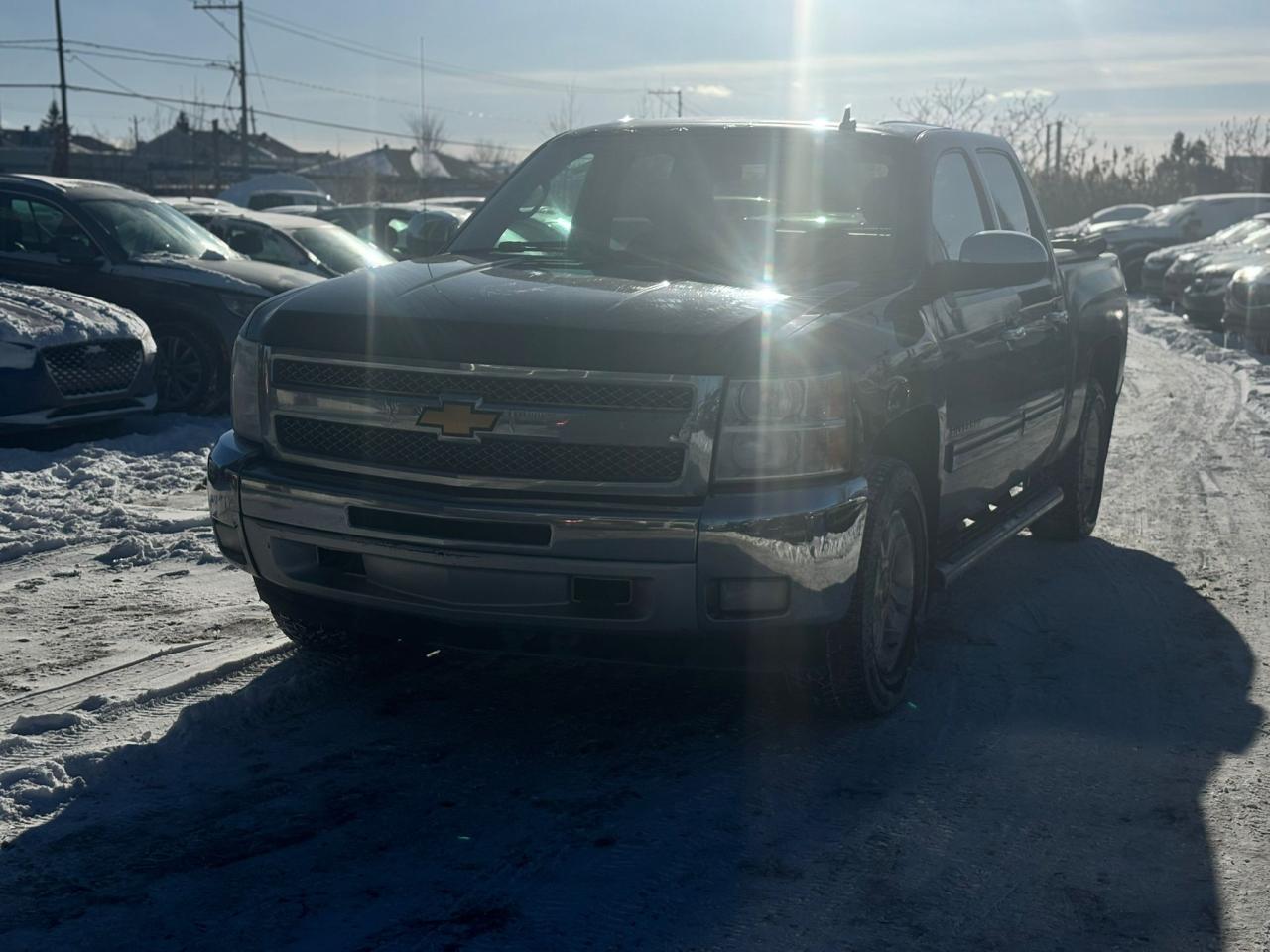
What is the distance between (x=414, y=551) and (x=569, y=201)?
2.25 m

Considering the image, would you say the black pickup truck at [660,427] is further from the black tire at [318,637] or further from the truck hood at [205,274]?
the truck hood at [205,274]

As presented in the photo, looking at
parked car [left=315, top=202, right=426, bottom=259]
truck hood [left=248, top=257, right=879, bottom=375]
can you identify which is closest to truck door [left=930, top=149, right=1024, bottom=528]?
truck hood [left=248, top=257, right=879, bottom=375]

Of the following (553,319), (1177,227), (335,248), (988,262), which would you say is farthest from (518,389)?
(1177,227)

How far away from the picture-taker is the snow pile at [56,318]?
30.2ft

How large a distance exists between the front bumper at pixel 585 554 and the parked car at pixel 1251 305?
1397 cm

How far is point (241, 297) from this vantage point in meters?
11.4

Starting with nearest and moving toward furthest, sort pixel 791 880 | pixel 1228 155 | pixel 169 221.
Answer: pixel 791 880, pixel 169 221, pixel 1228 155

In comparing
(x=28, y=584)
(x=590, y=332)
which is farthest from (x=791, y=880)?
(x=28, y=584)

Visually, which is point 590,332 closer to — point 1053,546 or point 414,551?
point 414,551

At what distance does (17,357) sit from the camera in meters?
9.05

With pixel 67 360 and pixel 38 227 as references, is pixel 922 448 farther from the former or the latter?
pixel 38 227

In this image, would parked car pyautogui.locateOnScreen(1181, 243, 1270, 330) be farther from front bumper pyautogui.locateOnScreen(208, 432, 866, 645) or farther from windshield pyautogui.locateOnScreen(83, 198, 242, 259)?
front bumper pyautogui.locateOnScreen(208, 432, 866, 645)

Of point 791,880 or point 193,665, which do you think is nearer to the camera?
point 791,880

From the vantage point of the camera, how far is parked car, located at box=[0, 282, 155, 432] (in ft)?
29.7
